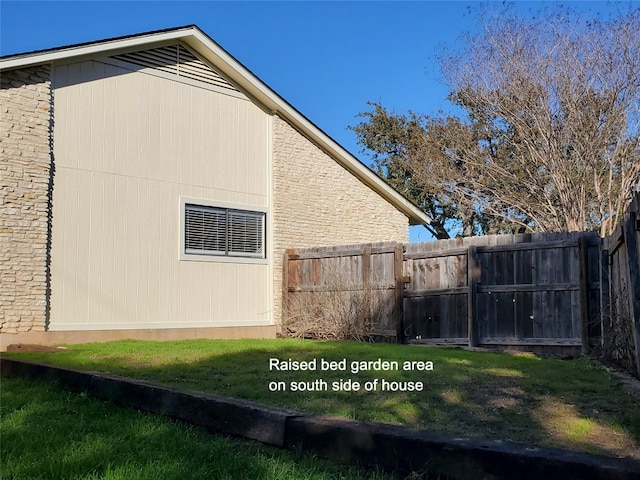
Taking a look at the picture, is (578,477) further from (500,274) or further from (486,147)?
(486,147)

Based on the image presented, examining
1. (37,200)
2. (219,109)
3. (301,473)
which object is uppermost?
(219,109)

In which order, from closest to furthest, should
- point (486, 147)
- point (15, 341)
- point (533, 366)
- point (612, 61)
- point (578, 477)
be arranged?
point (578, 477), point (533, 366), point (15, 341), point (612, 61), point (486, 147)

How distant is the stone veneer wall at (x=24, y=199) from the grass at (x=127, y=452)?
5.92 m

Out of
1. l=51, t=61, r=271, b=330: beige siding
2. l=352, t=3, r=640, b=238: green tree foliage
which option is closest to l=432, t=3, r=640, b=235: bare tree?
l=352, t=3, r=640, b=238: green tree foliage

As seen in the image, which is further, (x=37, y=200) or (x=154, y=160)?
(x=154, y=160)

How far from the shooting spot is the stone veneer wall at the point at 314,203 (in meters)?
14.9

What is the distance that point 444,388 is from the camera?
5828 millimetres

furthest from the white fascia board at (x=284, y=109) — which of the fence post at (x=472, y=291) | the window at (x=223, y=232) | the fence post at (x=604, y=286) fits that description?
the fence post at (x=604, y=286)

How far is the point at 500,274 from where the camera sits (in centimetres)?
1095

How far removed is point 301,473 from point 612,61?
18934 mm

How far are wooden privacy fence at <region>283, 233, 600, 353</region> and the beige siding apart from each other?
167 cm

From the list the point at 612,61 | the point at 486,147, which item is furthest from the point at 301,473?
the point at 486,147

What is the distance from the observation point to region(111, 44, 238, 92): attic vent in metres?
12.7

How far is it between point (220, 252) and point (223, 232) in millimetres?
440
